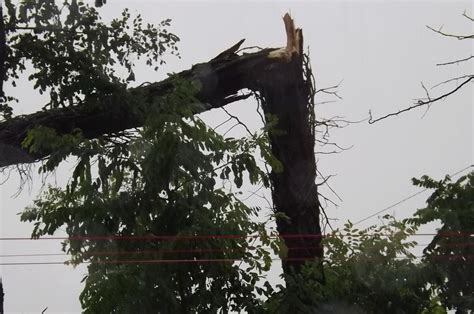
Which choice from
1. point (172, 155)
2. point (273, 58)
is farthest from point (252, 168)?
point (273, 58)

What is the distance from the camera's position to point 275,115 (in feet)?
17.1

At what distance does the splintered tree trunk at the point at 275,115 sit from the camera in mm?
5250

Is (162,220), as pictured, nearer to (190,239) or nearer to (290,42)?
(190,239)

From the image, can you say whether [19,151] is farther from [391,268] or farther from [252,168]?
[391,268]

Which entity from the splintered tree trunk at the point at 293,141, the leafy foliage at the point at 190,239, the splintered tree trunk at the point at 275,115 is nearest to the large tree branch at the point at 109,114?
the splintered tree trunk at the point at 275,115

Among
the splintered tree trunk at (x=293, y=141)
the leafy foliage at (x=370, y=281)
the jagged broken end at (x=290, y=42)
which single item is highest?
the jagged broken end at (x=290, y=42)

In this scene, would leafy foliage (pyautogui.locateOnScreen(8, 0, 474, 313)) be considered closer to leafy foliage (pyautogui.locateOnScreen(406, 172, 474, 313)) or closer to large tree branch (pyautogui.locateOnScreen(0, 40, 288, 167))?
leafy foliage (pyautogui.locateOnScreen(406, 172, 474, 313))

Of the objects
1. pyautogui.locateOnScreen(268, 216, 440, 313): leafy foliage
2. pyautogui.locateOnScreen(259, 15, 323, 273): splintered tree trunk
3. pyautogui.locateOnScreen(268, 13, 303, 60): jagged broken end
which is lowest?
pyautogui.locateOnScreen(268, 216, 440, 313): leafy foliage

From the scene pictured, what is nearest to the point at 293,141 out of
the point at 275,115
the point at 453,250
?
the point at 275,115

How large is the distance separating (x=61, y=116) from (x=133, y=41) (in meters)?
1.00

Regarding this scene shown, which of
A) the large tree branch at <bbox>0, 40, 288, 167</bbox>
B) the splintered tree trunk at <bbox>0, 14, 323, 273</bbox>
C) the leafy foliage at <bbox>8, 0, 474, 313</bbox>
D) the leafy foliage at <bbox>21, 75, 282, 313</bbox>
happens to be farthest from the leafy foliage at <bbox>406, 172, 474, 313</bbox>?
the large tree branch at <bbox>0, 40, 288, 167</bbox>

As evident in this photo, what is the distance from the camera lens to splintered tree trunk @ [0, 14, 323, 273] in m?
5.25

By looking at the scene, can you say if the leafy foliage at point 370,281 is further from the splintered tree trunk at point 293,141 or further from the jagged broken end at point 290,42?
the jagged broken end at point 290,42

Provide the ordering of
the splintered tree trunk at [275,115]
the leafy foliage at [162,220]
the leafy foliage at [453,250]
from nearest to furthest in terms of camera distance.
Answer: the leafy foliage at [162,220] → the leafy foliage at [453,250] → the splintered tree trunk at [275,115]
